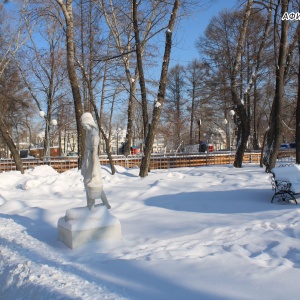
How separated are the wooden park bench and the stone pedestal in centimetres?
433

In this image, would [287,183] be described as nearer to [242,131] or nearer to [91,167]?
[91,167]

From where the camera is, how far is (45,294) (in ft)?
13.2

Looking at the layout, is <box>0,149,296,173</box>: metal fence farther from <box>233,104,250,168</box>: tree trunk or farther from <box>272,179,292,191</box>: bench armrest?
<box>272,179,292,191</box>: bench armrest

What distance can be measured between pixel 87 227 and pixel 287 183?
5032 millimetres

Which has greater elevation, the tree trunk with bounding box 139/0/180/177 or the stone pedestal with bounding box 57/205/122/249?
the tree trunk with bounding box 139/0/180/177

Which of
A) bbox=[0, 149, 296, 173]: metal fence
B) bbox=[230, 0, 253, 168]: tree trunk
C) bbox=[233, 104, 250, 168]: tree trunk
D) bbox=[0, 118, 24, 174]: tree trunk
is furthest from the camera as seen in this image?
bbox=[0, 149, 296, 173]: metal fence

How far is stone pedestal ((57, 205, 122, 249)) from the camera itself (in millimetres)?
5988

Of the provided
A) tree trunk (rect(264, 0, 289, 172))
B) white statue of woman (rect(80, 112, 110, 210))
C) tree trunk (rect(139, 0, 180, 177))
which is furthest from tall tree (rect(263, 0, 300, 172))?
white statue of woman (rect(80, 112, 110, 210))

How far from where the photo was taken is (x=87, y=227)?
20.0 feet

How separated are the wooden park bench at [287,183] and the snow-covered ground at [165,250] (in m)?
→ 0.38

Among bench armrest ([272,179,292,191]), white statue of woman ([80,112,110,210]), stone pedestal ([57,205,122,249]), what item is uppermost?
white statue of woman ([80,112,110,210])

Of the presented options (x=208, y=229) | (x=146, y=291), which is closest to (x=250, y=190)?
(x=208, y=229)

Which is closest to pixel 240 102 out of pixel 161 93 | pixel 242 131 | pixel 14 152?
pixel 242 131

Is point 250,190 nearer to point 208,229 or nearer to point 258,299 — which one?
point 208,229
